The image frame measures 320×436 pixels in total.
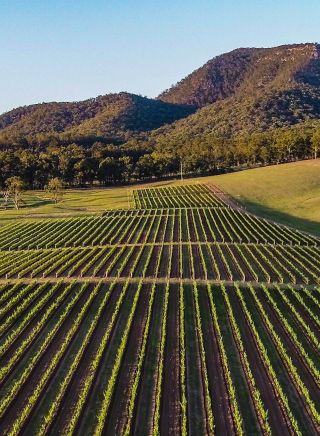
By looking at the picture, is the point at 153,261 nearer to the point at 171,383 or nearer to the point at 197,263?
the point at 197,263

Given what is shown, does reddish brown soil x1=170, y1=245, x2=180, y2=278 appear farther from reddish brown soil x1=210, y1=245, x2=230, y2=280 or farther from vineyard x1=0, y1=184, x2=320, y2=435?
reddish brown soil x1=210, y1=245, x2=230, y2=280

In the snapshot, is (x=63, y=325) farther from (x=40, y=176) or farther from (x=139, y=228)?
(x=40, y=176)

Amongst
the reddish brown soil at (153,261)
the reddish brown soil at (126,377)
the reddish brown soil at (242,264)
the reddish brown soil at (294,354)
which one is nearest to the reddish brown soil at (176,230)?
the reddish brown soil at (153,261)

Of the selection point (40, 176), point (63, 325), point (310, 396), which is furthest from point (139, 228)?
point (40, 176)

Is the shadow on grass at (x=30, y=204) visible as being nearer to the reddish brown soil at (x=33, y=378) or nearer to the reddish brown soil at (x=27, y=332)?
the reddish brown soil at (x=27, y=332)

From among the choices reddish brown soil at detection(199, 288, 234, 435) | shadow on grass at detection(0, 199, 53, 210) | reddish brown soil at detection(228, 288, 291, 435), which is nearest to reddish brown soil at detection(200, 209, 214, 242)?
reddish brown soil at detection(199, 288, 234, 435)
